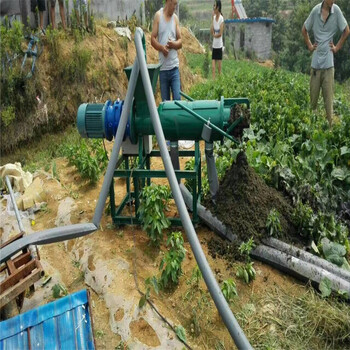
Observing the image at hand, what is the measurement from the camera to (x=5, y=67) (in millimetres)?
7355

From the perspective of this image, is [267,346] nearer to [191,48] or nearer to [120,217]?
[120,217]

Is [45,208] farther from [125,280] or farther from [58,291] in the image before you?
[125,280]

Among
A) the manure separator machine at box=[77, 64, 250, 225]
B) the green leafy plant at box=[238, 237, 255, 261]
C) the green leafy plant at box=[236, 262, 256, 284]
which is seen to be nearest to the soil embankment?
the manure separator machine at box=[77, 64, 250, 225]

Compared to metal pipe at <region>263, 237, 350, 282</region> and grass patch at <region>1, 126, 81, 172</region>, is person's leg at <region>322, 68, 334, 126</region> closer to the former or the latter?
metal pipe at <region>263, 237, 350, 282</region>

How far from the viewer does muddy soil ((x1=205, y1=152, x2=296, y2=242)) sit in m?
3.79

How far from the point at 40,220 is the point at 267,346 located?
2852 millimetres

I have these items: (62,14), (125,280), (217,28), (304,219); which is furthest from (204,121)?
(217,28)

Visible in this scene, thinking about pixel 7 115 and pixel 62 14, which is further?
pixel 62 14

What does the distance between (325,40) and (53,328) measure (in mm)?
5535

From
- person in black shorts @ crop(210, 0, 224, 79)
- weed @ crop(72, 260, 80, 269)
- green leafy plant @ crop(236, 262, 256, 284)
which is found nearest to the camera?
green leafy plant @ crop(236, 262, 256, 284)

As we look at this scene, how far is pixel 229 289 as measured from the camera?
3.19 meters

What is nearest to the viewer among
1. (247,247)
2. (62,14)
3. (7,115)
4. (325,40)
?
(247,247)

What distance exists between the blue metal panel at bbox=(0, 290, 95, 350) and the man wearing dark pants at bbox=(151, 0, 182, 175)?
3.18m

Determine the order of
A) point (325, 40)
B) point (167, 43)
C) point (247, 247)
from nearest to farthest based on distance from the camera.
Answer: point (247, 247) < point (167, 43) < point (325, 40)
